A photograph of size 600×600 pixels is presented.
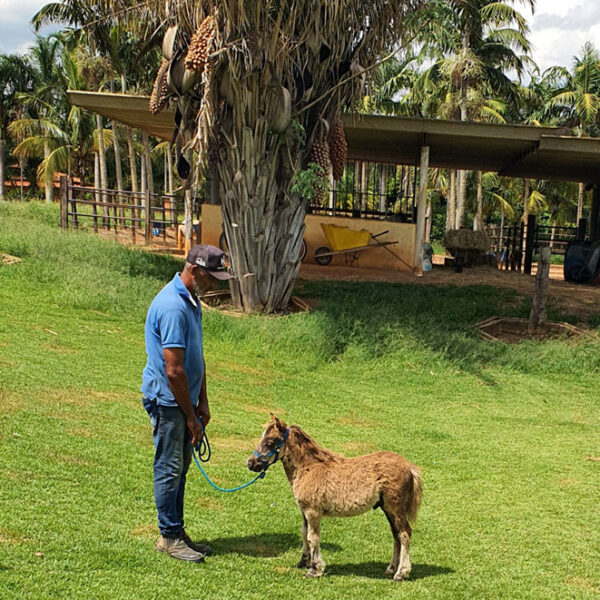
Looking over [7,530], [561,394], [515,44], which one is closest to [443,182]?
[515,44]

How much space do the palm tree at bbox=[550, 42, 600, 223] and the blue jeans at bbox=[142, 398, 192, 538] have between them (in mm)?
38082

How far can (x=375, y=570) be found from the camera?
482 cm

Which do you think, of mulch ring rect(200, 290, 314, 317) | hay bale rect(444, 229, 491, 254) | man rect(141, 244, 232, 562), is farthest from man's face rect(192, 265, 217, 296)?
hay bale rect(444, 229, 491, 254)

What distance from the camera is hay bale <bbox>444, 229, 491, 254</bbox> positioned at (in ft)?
65.0

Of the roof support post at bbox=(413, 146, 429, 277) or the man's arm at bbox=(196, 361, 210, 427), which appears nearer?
the man's arm at bbox=(196, 361, 210, 427)

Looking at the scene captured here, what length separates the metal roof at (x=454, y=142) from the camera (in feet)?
54.1

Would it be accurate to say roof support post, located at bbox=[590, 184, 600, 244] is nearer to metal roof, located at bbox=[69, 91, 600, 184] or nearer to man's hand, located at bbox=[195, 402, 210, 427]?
metal roof, located at bbox=[69, 91, 600, 184]

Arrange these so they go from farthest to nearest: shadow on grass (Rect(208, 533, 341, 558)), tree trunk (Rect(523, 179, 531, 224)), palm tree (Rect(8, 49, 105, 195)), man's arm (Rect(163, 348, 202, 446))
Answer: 1. tree trunk (Rect(523, 179, 531, 224))
2. palm tree (Rect(8, 49, 105, 195))
3. shadow on grass (Rect(208, 533, 341, 558))
4. man's arm (Rect(163, 348, 202, 446))

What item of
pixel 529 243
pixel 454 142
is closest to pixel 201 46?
pixel 454 142

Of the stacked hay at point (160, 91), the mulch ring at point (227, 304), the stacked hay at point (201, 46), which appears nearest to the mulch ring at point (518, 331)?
the mulch ring at point (227, 304)

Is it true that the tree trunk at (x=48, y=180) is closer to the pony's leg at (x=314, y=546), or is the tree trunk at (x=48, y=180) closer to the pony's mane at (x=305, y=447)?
the pony's mane at (x=305, y=447)

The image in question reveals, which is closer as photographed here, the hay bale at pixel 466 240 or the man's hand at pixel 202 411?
the man's hand at pixel 202 411

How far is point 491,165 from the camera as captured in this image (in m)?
22.7

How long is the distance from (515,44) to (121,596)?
33594mm
